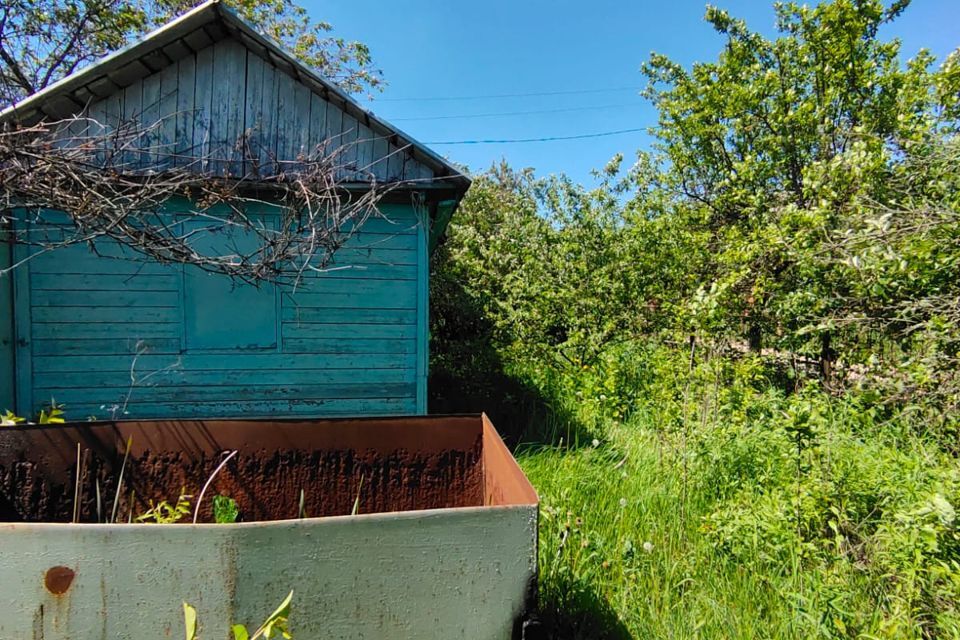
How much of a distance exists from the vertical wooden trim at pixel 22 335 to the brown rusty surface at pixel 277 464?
10.5ft

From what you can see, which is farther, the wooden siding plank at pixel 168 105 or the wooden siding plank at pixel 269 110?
the wooden siding plank at pixel 269 110

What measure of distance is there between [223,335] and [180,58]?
2580 millimetres

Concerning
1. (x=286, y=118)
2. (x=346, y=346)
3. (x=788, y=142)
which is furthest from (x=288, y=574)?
(x=788, y=142)

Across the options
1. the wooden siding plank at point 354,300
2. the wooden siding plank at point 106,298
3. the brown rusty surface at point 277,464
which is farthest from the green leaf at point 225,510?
the wooden siding plank at point 106,298

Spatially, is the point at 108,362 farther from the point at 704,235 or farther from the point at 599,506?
the point at 704,235

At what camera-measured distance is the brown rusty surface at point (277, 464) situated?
233cm

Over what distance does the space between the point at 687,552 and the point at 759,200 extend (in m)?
5.48

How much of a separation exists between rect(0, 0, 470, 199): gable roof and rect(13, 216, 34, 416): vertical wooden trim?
1204 mm

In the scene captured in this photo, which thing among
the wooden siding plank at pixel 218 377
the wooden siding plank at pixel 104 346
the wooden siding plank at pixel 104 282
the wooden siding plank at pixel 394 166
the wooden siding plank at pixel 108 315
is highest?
the wooden siding plank at pixel 394 166

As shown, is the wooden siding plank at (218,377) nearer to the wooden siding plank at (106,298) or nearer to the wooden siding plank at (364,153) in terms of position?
the wooden siding plank at (106,298)

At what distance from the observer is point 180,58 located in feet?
15.6

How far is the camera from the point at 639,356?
24.2 ft

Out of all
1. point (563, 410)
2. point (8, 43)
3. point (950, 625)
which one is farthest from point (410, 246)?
point (8, 43)

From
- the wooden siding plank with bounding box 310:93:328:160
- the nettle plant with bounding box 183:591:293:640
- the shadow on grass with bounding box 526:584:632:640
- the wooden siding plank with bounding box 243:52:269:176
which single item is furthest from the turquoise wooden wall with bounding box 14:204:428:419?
the nettle plant with bounding box 183:591:293:640
